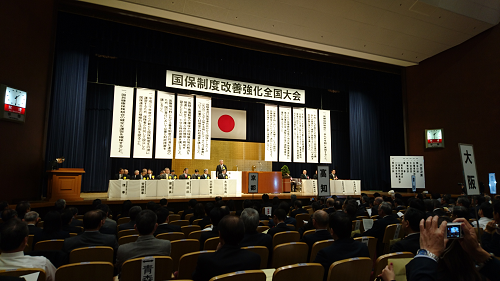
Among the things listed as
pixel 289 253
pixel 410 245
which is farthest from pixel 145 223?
pixel 410 245

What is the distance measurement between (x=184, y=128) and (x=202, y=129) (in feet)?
1.92

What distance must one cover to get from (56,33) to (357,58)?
1016 cm

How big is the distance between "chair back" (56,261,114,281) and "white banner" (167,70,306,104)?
7756 mm

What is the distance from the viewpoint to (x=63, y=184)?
679cm

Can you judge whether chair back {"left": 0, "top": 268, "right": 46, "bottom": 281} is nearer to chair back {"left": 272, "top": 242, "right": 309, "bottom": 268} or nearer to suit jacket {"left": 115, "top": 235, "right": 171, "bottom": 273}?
suit jacket {"left": 115, "top": 235, "right": 171, "bottom": 273}

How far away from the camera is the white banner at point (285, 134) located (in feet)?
35.4

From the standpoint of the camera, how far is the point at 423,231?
4.05 ft

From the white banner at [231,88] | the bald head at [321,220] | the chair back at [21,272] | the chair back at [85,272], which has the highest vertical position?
the white banner at [231,88]

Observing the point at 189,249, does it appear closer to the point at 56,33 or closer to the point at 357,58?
the point at 56,33

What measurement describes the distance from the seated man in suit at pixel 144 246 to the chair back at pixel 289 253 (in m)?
0.92

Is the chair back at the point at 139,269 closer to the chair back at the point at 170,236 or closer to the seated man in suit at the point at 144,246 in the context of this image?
the seated man in suit at the point at 144,246

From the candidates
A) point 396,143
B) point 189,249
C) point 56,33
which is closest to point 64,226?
point 189,249

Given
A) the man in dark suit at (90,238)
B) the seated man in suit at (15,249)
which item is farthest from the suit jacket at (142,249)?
the seated man in suit at (15,249)

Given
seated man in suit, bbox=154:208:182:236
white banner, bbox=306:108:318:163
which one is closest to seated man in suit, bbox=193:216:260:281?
seated man in suit, bbox=154:208:182:236
